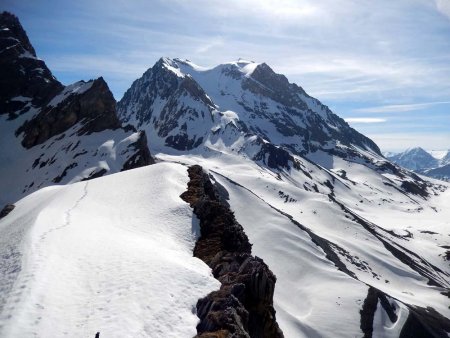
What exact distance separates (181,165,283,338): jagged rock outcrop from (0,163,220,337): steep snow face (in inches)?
28.5

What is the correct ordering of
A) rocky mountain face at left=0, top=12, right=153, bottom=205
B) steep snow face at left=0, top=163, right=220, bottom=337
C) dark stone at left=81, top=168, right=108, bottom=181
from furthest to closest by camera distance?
rocky mountain face at left=0, top=12, right=153, bottom=205 → dark stone at left=81, top=168, right=108, bottom=181 → steep snow face at left=0, top=163, right=220, bottom=337

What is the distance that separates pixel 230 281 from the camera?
2112 centimetres

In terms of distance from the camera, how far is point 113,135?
292 ft

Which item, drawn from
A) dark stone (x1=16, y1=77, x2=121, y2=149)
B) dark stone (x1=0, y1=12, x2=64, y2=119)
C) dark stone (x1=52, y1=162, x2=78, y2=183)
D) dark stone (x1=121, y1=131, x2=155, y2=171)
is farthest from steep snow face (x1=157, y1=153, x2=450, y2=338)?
dark stone (x1=0, y1=12, x2=64, y2=119)

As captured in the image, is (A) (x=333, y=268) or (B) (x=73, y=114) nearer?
(A) (x=333, y=268)

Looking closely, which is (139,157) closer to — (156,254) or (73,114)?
(73,114)

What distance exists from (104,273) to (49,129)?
306 feet

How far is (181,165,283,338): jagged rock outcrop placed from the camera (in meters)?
17.1

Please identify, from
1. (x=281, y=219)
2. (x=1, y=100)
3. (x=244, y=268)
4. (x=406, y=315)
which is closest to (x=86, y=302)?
(x=244, y=268)

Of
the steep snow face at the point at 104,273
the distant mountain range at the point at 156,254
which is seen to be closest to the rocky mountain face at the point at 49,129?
the distant mountain range at the point at 156,254

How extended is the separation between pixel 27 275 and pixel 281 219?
73.8 metres

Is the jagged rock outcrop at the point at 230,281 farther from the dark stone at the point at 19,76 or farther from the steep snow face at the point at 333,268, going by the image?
the dark stone at the point at 19,76

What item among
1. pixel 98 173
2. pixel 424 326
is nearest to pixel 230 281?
pixel 424 326

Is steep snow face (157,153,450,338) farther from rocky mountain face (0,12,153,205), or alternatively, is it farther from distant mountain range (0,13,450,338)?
rocky mountain face (0,12,153,205)
